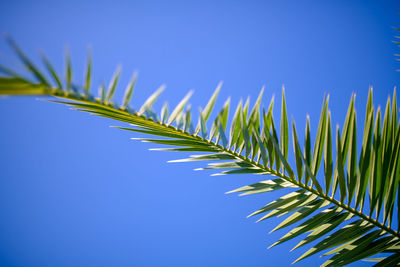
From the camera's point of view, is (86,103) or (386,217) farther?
(386,217)

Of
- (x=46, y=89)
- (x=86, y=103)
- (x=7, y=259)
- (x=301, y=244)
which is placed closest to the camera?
(x=46, y=89)

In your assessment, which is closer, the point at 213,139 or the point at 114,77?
the point at 114,77

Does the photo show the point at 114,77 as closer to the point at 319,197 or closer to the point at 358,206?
the point at 319,197

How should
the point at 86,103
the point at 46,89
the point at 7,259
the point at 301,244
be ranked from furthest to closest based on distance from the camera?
the point at 7,259 < the point at 301,244 < the point at 86,103 < the point at 46,89

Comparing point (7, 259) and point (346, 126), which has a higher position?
point (346, 126)

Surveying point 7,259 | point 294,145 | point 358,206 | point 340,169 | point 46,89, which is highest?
point 46,89

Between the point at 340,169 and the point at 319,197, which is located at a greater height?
the point at 340,169

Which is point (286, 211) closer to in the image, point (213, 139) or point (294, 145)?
point (294, 145)

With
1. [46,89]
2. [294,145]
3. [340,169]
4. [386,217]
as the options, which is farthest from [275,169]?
[46,89]

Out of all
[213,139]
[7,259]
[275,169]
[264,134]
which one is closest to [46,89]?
[213,139]
